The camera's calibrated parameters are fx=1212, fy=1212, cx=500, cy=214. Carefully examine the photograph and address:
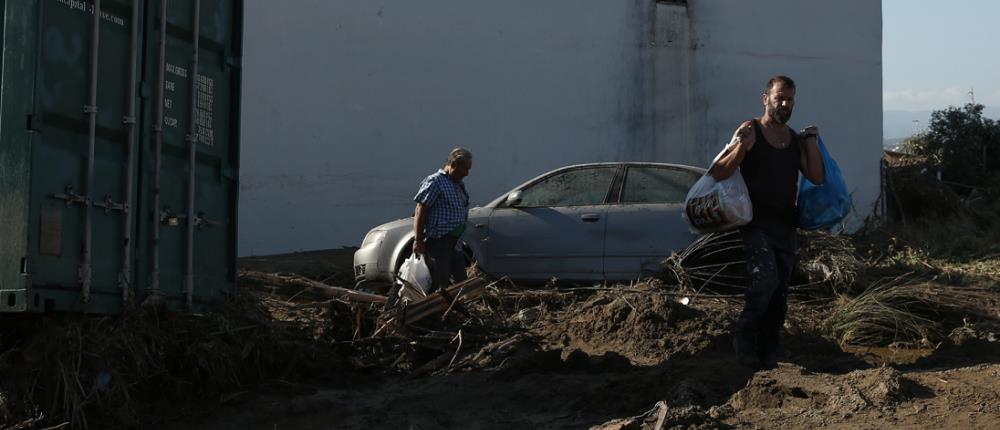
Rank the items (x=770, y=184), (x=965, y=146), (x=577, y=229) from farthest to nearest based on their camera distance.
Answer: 1. (x=965, y=146)
2. (x=577, y=229)
3. (x=770, y=184)

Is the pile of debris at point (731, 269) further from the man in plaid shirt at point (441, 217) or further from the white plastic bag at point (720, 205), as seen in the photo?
the white plastic bag at point (720, 205)

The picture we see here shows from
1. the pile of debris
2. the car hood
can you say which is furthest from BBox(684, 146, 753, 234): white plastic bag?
the car hood

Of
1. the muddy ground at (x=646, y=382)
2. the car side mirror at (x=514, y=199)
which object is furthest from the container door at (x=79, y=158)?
the car side mirror at (x=514, y=199)

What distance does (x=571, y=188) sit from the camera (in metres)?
11.1

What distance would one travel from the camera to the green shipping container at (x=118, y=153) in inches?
231

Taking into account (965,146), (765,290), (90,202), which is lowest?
(765,290)

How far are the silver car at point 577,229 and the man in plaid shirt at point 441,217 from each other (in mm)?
1807

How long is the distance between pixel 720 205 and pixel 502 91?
1051 cm

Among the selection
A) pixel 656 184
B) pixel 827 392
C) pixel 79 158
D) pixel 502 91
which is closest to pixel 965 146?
pixel 502 91

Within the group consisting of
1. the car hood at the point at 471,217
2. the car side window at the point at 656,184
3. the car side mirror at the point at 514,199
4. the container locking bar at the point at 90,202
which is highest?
the car side window at the point at 656,184

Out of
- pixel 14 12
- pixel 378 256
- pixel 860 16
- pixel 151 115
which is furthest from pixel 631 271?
pixel 860 16

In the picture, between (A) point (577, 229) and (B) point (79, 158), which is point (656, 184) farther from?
(B) point (79, 158)

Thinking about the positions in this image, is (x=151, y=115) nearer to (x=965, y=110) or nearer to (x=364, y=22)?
(x=364, y=22)

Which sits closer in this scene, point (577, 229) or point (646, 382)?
point (646, 382)
